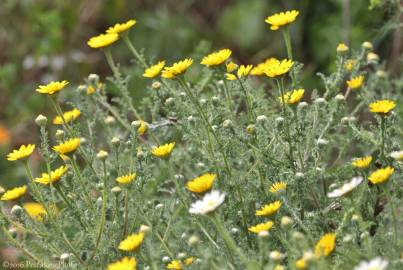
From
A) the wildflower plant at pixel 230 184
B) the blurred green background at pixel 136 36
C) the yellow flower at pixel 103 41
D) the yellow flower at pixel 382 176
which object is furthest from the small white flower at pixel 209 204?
the blurred green background at pixel 136 36

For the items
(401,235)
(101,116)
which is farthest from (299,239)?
(101,116)

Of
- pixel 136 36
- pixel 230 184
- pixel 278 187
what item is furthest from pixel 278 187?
pixel 136 36

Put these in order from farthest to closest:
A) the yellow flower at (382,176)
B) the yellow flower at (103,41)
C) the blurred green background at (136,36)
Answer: the blurred green background at (136,36) < the yellow flower at (103,41) < the yellow flower at (382,176)

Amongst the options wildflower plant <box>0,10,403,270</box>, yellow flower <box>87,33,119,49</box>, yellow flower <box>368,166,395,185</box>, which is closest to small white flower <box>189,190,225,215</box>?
wildflower plant <box>0,10,403,270</box>

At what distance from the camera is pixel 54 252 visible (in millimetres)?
1750

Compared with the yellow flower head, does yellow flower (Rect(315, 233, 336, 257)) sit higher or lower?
higher

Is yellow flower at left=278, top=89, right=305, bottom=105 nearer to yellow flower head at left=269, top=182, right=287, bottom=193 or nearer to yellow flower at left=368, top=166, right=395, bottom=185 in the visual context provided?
yellow flower head at left=269, top=182, right=287, bottom=193

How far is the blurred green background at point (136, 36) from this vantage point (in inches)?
146

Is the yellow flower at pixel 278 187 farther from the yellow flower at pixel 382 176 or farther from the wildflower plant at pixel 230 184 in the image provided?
A: the yellow flower at pixel 382 176

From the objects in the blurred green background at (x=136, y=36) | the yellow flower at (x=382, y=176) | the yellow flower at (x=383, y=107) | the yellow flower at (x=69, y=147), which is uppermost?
the yellow flower at (x=69, y=147)

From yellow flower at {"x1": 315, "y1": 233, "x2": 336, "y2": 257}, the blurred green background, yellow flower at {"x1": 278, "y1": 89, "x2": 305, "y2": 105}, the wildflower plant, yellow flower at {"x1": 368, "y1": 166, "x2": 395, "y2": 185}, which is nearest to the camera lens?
yellow flower at {"x1": 315, "y1": 233, "x2": 336, "y2": 257}

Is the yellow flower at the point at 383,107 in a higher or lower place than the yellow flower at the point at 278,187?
higher

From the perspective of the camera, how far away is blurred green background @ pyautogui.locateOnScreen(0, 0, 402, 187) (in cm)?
370

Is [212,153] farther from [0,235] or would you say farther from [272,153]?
[0,235]
